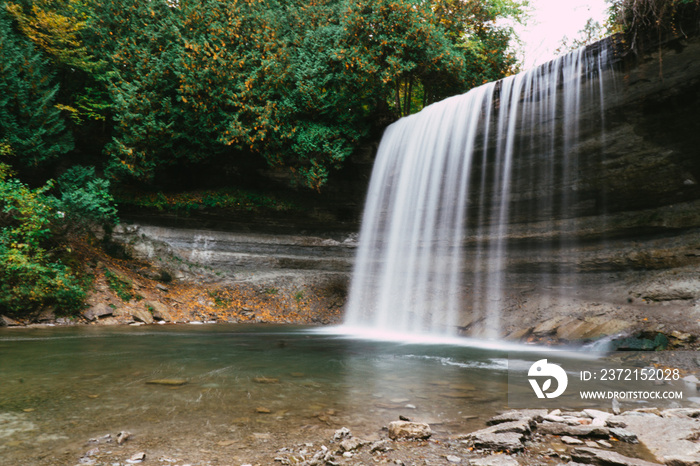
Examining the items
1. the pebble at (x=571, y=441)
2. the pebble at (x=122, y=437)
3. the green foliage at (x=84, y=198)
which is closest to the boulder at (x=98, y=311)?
the green foliage at (x=84, y=198)

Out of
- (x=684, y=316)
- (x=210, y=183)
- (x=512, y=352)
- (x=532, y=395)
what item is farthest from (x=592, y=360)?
(x=210, y=183)

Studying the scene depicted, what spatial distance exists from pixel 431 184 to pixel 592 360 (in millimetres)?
6849

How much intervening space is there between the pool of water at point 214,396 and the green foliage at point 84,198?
17.3 feet

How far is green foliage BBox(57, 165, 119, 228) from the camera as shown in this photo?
10984 millimetres

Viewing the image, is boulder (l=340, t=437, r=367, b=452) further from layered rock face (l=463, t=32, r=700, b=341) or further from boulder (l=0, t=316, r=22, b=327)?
boulder (l=0, t=316, r=22, b=327)

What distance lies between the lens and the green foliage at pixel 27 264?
871 centimetres

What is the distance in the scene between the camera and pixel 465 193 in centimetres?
1154

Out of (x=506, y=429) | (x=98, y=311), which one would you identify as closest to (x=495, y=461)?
(x=506, y=429)

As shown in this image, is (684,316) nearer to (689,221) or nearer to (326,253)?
(689,221)

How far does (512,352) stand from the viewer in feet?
24.0

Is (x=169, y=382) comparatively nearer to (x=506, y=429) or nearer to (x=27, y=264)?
(x=506, y=429)

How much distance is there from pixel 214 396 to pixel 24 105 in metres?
12.7

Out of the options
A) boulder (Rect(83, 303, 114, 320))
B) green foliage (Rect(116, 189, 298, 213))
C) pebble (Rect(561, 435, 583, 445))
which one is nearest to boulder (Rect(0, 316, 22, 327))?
boulder (Rect(83, 303, 114, 320))

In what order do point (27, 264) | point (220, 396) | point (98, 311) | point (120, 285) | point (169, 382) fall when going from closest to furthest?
point (220, 396) < point (169, 382) < point (27, 264) < point (98, 311) < point (120, 285)
